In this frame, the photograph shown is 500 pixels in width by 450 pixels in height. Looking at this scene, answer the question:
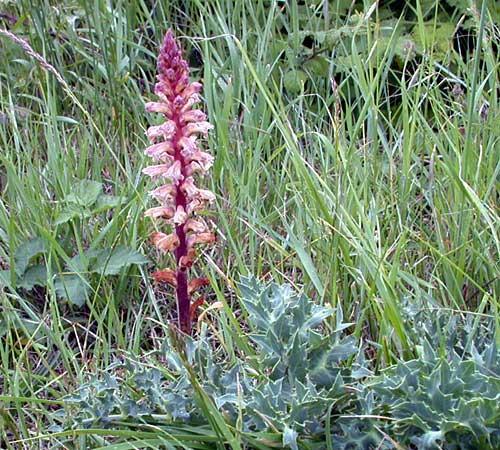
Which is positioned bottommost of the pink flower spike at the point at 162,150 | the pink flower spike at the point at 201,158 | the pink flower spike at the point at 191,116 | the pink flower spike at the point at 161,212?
the pink flower spike at the point at 161,212

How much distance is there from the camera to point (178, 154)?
5.48 ft

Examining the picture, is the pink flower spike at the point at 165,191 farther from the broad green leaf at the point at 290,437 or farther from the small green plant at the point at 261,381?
the broad green leaf at the point at 290,437

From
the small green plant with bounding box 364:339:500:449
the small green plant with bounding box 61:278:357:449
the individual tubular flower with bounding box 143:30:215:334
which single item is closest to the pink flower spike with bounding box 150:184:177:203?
the individual tubular flower with bounding box 143:30:215:334

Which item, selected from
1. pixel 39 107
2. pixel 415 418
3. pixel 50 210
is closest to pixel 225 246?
pixel 50 210

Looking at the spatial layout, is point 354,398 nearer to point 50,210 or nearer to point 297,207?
point 297,207

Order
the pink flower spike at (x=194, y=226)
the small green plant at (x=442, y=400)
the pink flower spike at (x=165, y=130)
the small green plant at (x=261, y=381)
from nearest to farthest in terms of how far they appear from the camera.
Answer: the small green plant at (x=442, y=400) < the small green plant at (x=261, y=381) < the pink flower spike at (x=165, y=130) < the pink flower spike at (x=194, y=226)

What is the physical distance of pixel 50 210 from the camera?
234 cm

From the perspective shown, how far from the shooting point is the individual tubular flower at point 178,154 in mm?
1629

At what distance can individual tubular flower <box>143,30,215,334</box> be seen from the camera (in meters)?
1.63

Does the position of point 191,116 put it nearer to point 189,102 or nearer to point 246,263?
point 189,102

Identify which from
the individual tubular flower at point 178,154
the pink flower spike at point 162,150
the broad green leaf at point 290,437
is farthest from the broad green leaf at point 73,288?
the broad green leaf at point 290,437

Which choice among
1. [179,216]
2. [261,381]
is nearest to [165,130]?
[179,216]

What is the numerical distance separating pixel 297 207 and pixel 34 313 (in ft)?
2.40

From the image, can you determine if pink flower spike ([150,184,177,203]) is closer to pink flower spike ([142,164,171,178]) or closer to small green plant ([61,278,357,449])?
pink flower spike ([142,164,171,178])
